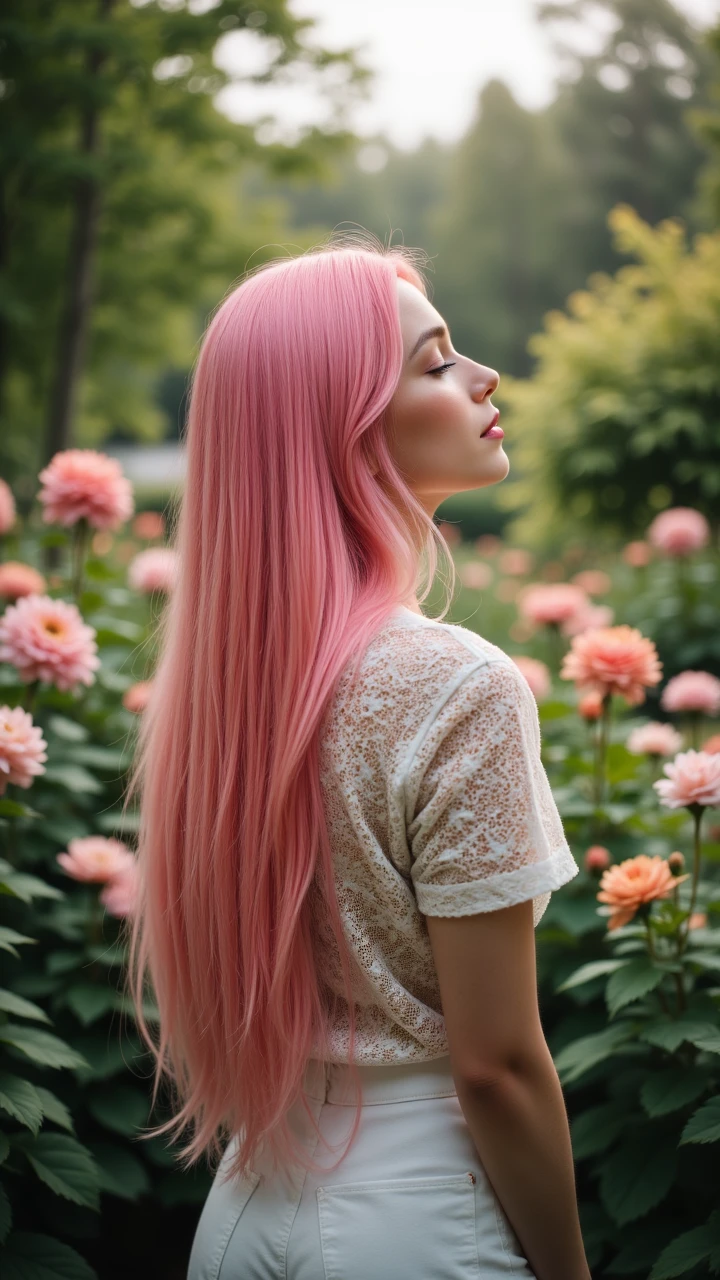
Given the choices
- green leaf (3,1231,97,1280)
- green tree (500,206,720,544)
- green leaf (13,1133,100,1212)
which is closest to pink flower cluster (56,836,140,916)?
green leaf (13,1133,100,1212)

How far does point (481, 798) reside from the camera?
1.06 meters

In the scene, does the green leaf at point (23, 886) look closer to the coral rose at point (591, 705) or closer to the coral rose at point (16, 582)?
the coral rose at point (16, 582)

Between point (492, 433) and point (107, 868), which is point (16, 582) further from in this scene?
point (492, 433)

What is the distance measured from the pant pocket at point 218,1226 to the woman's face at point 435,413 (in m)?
0.97

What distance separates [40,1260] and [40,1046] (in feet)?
1.20

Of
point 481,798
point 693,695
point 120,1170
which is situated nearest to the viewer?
point 481,798

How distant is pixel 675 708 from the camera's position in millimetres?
2775

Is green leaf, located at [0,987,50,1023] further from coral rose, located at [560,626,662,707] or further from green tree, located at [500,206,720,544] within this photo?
green tree, located at [500,206,720,544]

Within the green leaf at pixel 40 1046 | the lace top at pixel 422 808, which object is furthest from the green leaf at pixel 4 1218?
the lace top at pixel 422 808

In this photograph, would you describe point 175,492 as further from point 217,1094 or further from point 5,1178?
point 5,1178

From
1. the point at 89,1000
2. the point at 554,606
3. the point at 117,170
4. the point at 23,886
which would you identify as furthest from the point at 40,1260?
the point at 117,170

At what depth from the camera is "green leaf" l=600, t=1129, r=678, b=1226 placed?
1.73m

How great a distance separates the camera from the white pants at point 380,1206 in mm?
1089

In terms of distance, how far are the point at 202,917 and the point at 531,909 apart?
466 mm
